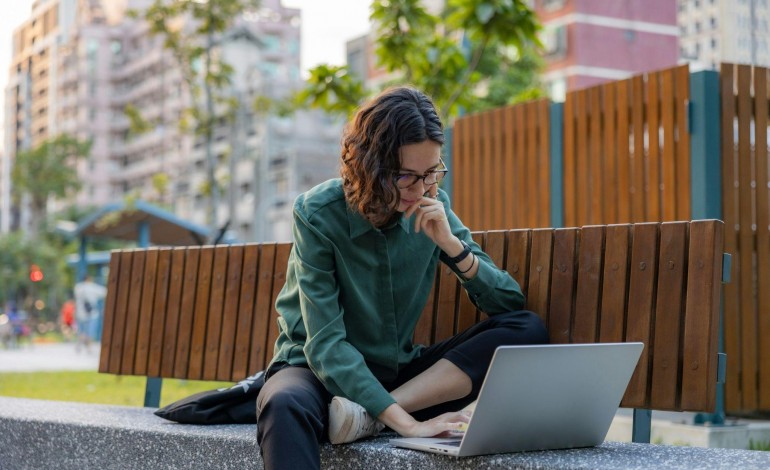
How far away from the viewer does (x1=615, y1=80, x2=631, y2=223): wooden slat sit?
703 cm

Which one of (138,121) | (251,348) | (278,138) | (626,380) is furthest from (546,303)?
(278,138)

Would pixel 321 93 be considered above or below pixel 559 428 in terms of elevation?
above

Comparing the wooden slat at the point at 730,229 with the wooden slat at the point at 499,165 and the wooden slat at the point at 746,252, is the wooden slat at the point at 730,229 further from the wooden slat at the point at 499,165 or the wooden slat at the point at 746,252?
the wooden slat at the point at 499,165

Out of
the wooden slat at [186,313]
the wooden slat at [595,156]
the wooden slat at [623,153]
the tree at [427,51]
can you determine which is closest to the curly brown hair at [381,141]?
the wooden slat at [186,313]

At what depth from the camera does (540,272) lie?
3498 millimetres

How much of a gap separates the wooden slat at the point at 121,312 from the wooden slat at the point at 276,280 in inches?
38.0

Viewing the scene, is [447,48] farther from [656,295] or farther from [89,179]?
[89,179]

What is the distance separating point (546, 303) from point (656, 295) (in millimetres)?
387

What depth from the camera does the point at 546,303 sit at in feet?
11.4

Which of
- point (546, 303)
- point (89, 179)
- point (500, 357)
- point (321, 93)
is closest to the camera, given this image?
point (500, 357)

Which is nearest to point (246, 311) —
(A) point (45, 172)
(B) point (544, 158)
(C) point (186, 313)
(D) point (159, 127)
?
(C) point (186, 313)

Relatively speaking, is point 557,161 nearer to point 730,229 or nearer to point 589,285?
point 730,229

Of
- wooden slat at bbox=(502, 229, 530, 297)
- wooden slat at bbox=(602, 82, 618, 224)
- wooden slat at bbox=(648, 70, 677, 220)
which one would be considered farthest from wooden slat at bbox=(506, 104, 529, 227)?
wooden slat at bbox=(502, 229, 530, 297)

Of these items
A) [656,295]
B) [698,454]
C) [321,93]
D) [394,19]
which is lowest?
[698,454]
